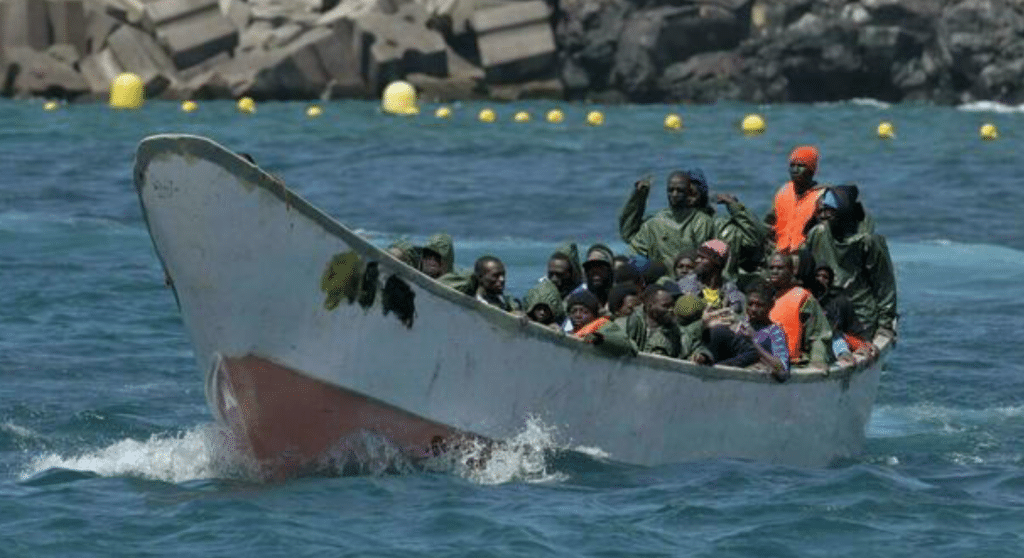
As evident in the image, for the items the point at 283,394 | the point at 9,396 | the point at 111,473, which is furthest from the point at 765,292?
the point at 9,396

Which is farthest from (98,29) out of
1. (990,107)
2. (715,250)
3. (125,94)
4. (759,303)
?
(759,303)

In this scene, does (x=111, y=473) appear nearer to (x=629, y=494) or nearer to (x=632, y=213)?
(x=629, y=494)

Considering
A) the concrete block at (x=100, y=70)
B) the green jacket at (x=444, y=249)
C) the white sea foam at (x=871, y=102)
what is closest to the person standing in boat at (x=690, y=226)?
the green jacket at (x=444, y=249)

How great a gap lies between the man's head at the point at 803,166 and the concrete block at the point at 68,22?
55768 millimetres

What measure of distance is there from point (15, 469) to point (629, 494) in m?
4.75

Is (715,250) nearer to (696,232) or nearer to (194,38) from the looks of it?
(696,232)

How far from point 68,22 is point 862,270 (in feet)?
186

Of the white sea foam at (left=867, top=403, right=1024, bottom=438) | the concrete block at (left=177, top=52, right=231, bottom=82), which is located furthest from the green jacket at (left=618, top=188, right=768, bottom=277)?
the concrete block at (left=177, top=52, right=231, bottom=82)

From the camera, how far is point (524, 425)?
56.2ft

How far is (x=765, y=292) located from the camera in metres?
18.2

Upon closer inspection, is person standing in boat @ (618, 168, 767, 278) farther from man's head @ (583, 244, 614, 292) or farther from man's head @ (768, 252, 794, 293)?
man's head @ (583, 244, 614, 292)

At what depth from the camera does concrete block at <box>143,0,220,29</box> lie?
75.0 m

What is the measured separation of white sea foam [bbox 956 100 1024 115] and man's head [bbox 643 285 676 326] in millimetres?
56432

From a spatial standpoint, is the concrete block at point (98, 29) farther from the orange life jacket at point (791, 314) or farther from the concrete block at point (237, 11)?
the orange life jacket at point (791, 314)
